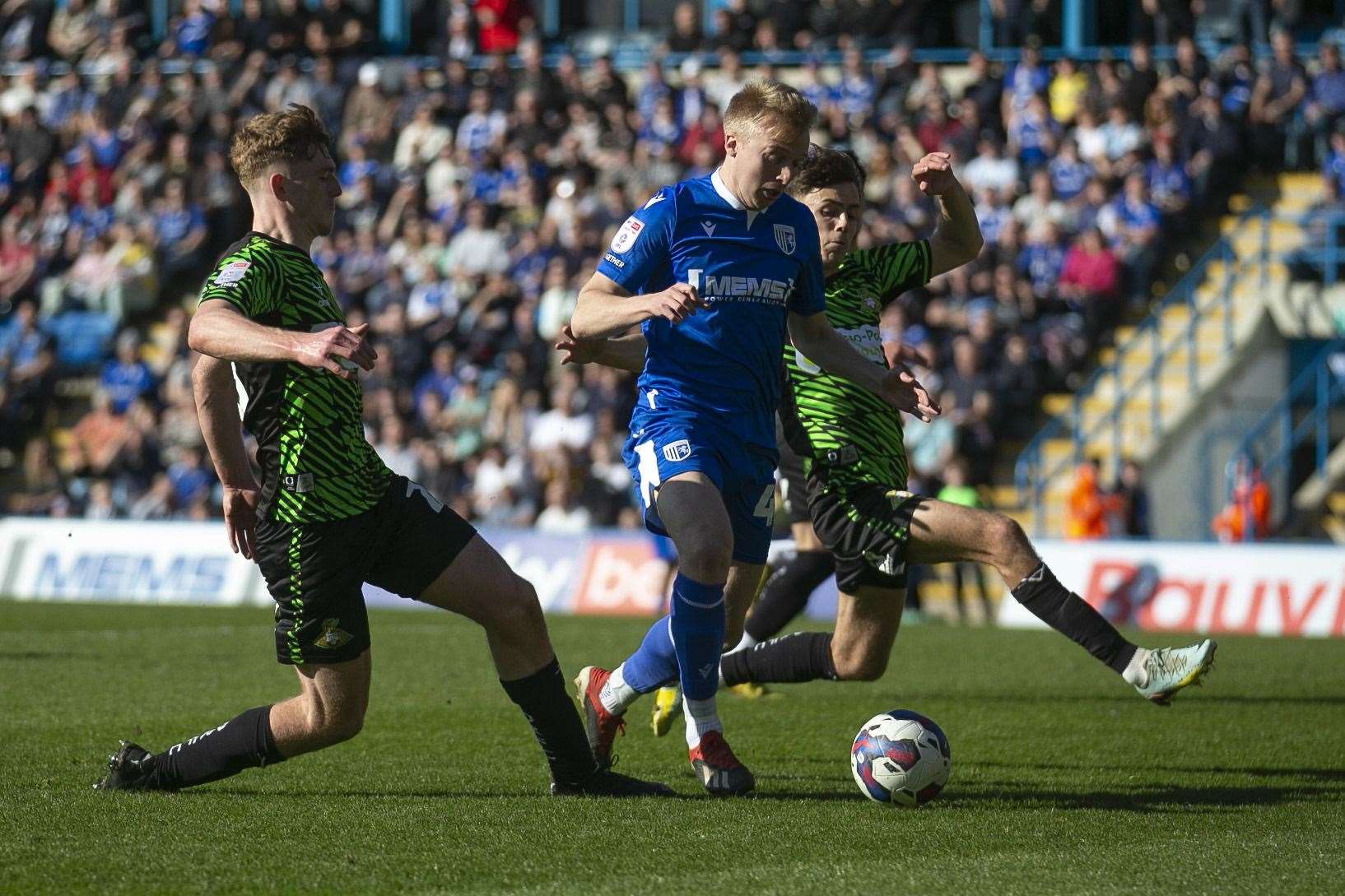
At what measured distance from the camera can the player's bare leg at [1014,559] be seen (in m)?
7.12

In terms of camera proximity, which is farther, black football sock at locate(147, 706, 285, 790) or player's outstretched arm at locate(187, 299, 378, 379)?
black football sock at locate(147, 706, 285, 790)

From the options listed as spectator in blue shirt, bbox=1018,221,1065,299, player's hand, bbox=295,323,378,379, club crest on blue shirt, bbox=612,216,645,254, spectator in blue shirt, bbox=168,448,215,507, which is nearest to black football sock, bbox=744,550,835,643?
club crest on blue shirt, bbox=612,216,645,254

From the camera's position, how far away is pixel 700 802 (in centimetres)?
640

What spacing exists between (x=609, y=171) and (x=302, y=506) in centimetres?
1666

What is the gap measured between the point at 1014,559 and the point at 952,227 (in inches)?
58.6

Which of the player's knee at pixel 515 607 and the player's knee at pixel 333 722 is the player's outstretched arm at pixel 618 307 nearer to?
the player's knee at pixel 515 607

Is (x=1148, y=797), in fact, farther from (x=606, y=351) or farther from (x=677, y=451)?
(x=606, y=351)

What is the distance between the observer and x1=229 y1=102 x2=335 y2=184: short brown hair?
20.0 feet

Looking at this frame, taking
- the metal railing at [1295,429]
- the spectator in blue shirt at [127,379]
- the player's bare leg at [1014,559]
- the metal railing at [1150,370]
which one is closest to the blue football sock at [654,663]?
the player's bare leg at [1014,559]

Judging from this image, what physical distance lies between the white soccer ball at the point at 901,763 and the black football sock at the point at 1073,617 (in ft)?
2.90

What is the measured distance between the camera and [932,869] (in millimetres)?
5227

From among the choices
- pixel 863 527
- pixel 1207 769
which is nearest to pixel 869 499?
pixel 863 527

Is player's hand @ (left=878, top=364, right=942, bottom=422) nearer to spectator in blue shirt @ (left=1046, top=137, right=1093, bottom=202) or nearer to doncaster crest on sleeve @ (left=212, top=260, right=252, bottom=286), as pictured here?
doncaster crest on sleeve @ (left=212, top=260, right=252, bottom=286)

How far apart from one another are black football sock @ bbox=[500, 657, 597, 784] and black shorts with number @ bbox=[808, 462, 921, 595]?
147 cm
